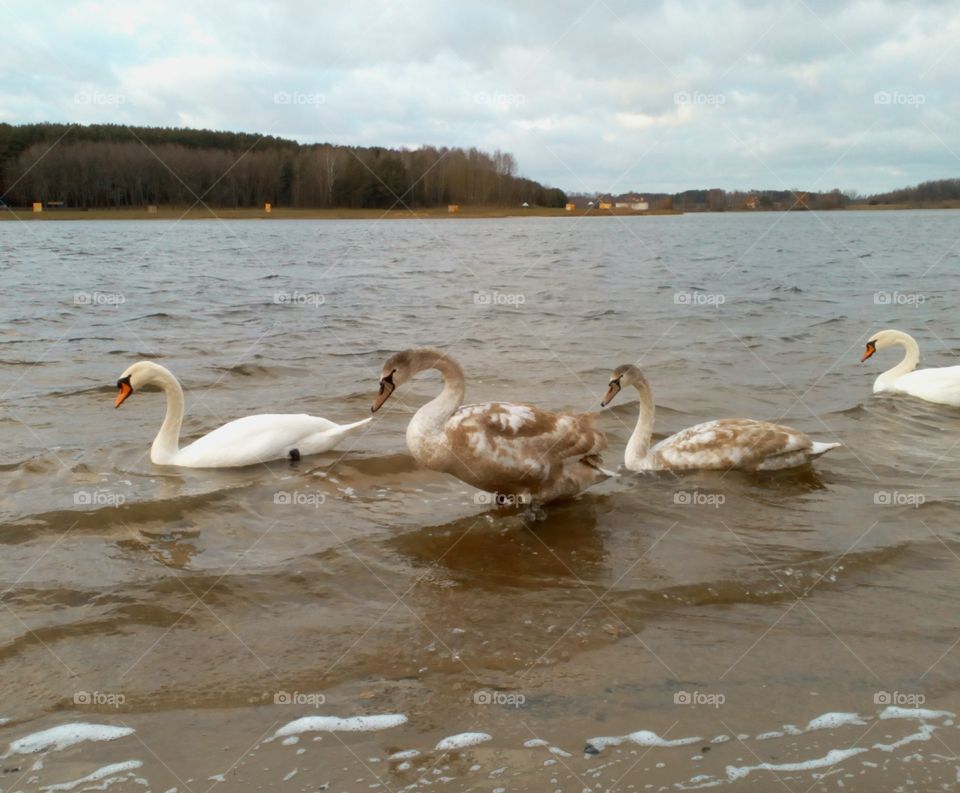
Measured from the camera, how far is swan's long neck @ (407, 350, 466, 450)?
6.74 meters

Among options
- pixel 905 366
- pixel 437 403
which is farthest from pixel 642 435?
pixel 905 366

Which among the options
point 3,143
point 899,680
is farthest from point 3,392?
point 3,143

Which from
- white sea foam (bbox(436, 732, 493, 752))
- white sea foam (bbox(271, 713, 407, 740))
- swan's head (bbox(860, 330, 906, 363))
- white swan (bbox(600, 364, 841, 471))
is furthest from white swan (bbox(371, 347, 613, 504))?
swan's head (bbox(860, 330, 906, 363))

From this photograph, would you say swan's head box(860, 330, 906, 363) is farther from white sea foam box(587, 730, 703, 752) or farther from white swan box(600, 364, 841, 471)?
white sea foam box(587, 730, 703, 752)

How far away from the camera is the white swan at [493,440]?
666 cm

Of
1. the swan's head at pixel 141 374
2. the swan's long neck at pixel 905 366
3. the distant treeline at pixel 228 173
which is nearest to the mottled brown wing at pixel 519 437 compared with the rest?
the swan's head at pixel 141 374

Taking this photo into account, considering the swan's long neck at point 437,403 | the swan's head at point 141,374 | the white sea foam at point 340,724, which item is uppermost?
the swan's long neck at point 437,403

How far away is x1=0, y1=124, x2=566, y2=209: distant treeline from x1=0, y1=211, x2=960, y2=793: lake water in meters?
50.5

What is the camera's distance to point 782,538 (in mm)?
6492

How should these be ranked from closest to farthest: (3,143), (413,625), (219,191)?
1. (413,625)
2. (219,191)
3. (3,143)

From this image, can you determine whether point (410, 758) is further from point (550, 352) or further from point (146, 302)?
point (146, 302)

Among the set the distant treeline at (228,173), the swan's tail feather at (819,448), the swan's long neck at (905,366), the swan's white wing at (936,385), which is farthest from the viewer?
the distant treeline at (228,173)

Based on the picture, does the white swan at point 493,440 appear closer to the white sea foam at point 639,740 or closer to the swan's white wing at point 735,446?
the swan's white wing at point 735,446

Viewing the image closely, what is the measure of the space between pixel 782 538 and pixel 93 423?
7.75 m
